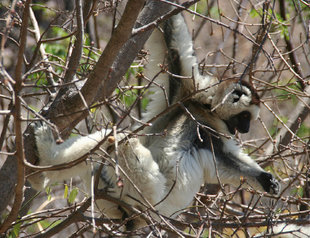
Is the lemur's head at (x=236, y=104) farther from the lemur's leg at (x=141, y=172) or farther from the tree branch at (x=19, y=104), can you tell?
the tree branch at (x=19, y=104)

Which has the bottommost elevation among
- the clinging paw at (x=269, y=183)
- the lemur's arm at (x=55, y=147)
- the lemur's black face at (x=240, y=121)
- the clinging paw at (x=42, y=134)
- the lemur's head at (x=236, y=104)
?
the clinging paw at (x=269, y=183)

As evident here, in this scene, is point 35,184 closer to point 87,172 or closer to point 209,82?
point 87,172

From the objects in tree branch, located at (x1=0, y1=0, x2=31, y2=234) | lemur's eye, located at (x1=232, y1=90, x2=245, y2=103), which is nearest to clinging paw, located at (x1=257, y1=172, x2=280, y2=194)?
lemur's eye, located at (x1=232, y1=90, x2=245, y2=103)

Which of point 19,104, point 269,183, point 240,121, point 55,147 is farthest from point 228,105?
point 19,104

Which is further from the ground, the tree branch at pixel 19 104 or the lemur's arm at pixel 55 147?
the tree branch at pixel 19 104

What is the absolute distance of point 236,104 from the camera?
507 centimetres

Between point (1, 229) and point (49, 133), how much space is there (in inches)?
34.4

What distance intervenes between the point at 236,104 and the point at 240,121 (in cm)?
23

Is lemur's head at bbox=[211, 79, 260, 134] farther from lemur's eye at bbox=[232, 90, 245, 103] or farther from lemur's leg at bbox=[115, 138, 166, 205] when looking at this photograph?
lemur's leg at bbox=[115, 138, 166, 205]

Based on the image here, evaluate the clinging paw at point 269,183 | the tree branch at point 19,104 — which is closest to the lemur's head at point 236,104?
the clinging paw at point 269,183

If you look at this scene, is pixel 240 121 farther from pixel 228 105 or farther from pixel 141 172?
pixel 141 172

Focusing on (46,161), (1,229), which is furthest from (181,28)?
(1,229)

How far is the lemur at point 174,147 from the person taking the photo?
4043 millimetres

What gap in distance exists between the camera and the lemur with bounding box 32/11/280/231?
4043 millimetres
